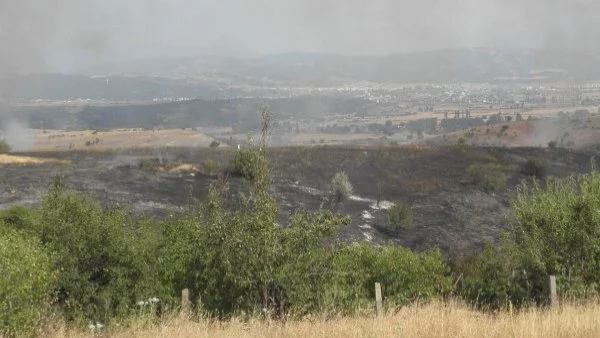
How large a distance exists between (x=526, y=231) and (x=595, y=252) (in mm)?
1826

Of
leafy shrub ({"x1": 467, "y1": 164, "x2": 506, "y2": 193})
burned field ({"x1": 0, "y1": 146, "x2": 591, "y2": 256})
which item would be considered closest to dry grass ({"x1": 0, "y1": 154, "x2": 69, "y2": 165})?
burned field ({"x1": 0, "y1": 146, "x2": 591, "y2": 256})

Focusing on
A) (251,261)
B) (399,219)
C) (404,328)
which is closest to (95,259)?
(251,261)

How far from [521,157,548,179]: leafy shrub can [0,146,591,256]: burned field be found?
4.5 inches

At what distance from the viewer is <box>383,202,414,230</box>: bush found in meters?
44.0

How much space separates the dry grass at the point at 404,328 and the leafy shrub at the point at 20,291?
0.67 meters

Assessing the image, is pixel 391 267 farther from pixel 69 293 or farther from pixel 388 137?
pixel 388 137

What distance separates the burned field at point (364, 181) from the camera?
143 ft

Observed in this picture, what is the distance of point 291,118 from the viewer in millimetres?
197375

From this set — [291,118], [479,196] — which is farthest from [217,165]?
[291,118]

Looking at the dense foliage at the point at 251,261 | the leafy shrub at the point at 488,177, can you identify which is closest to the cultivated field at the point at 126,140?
the leafy shrub at the point at 488,177

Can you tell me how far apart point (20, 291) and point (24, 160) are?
59.1 metres

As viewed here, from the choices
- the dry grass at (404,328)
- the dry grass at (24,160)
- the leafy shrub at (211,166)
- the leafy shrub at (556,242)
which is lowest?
the leafy shrub at (211,166)

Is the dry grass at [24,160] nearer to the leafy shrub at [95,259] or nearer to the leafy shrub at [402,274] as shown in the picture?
the leafy shrub at [402,274]

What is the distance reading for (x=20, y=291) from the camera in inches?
422
